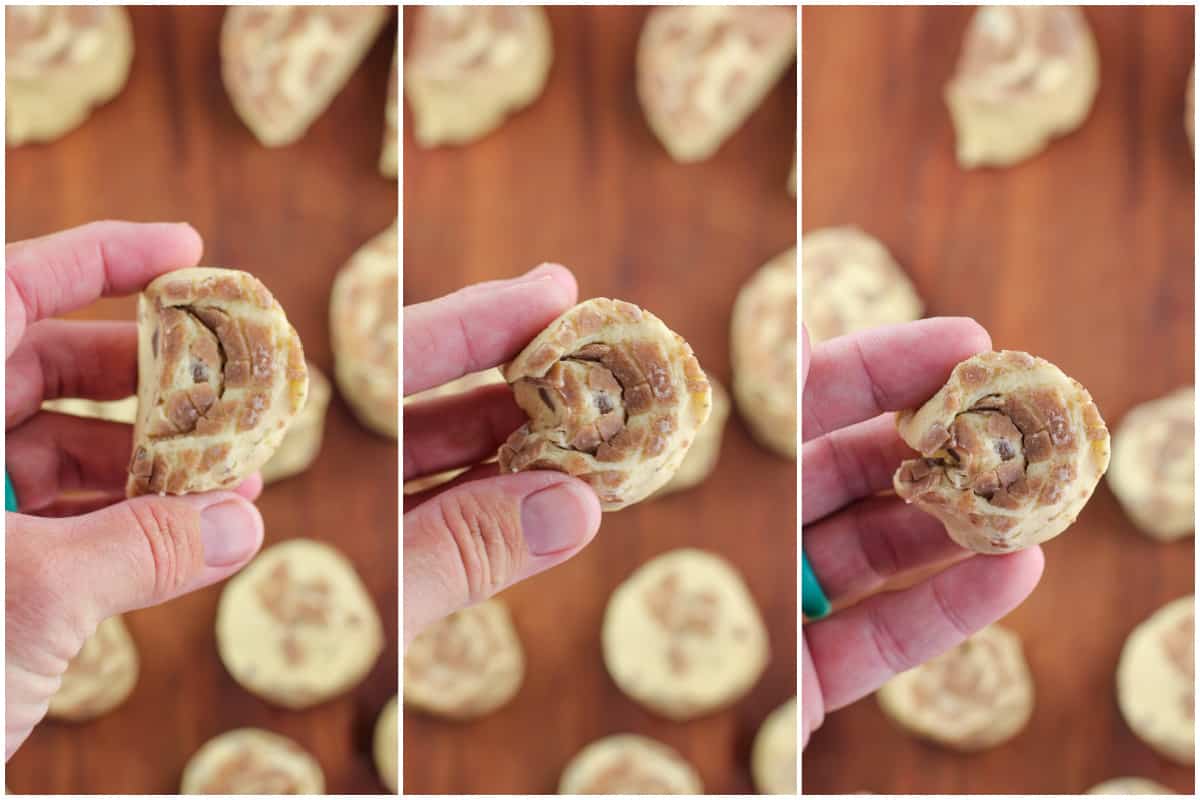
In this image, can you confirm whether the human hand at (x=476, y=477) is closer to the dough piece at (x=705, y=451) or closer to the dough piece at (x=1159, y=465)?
the dough piece at (x=705, y=451)

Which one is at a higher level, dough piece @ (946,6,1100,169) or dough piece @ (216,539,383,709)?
dough piece @ (946,6,1100,169)

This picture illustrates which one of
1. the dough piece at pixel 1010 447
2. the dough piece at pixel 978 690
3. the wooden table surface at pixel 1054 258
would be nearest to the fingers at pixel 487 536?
the dough piece at pixel 1010 447

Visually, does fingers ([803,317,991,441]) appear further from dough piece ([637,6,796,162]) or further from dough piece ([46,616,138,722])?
dough piece ([46,616,138,722])

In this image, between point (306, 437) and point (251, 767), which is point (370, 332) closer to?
point (306, 437)

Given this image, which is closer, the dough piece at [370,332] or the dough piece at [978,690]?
the dough piece at [370,332]

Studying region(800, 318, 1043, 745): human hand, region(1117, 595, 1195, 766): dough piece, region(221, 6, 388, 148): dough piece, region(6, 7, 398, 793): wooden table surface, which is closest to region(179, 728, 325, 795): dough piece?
region(6, 7, 398, 793): wooden table surface
